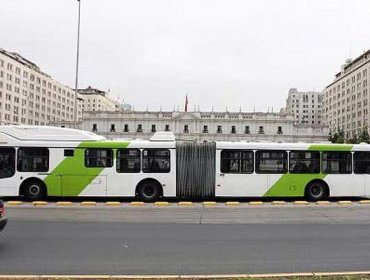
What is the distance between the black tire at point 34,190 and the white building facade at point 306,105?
17935 centimetres

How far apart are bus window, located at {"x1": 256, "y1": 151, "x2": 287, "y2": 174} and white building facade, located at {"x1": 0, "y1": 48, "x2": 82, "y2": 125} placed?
10568 centimetres

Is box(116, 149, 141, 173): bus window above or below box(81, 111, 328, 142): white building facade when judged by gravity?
below

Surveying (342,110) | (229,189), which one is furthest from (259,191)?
(342,110)

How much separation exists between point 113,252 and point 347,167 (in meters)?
14.7

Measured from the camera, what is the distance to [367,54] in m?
137

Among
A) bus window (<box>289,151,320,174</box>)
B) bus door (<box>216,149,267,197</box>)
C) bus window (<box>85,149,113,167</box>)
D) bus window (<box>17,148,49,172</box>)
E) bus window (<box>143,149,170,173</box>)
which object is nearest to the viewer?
bus window (<box>17,148,49,172</box>)

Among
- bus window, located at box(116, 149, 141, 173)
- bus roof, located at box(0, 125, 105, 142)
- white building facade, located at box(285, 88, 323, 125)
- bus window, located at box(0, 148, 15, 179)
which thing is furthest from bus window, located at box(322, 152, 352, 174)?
white building facade, located at box(285, 88, 323, 125)

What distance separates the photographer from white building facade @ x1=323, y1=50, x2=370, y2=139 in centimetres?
13262

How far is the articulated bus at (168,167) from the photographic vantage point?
2012cm

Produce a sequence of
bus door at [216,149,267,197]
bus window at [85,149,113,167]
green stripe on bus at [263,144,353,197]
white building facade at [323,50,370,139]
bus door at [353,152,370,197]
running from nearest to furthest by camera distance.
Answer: bus window at [85,149,113,167], bus door at [216,149,267,197], green stripe on bus at [263,144,353,197], bus door at [353,152,370,197], white building facade at [323,50,370,139]

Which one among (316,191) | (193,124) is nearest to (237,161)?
(316,191)

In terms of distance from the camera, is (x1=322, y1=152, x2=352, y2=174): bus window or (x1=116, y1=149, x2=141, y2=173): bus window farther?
(x1=322, y1=152, x2=352, y2=174): bus window

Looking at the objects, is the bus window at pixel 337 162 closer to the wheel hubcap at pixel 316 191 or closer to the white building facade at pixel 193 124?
the wheel hubcap at pixel 316 191

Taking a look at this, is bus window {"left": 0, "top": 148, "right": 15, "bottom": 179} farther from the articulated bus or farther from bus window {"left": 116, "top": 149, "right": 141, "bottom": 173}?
bus window {"left": 116, "top": 149, "right": 141, "bottom": 173}
